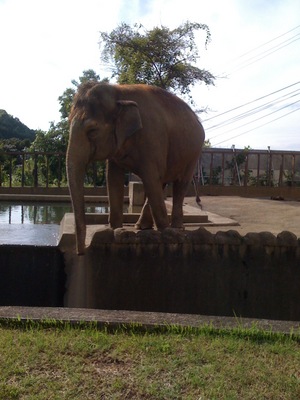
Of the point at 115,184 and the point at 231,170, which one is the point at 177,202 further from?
the point at 231,170

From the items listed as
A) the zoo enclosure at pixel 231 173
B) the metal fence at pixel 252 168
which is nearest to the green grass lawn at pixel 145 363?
the zoo enclosure at pixel 231 173

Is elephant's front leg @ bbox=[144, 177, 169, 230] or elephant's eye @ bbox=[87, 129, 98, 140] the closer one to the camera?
elephant's eye @ bbox=[87, 129, 98, 140]

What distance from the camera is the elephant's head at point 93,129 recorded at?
4.73m

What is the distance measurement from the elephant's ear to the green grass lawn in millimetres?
2021

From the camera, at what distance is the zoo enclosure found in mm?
15906

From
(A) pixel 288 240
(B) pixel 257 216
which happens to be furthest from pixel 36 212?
(A) pixel 288 240

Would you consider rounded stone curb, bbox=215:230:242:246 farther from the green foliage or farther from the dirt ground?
the green foliage

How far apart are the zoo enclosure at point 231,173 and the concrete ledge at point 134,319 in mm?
11600

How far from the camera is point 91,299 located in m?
5.20

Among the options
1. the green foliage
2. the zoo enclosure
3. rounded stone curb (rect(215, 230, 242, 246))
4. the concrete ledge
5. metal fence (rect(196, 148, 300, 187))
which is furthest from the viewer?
the green foliage

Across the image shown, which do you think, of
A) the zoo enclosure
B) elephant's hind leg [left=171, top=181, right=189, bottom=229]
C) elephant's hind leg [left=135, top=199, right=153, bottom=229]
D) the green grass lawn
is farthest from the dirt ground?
the zoo enclosure

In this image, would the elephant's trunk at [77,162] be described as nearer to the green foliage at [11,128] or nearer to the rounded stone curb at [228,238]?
the rounded stone curb at [228,238]

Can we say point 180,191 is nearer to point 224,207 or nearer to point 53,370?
point 53,370

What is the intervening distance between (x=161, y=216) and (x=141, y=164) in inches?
22.4
